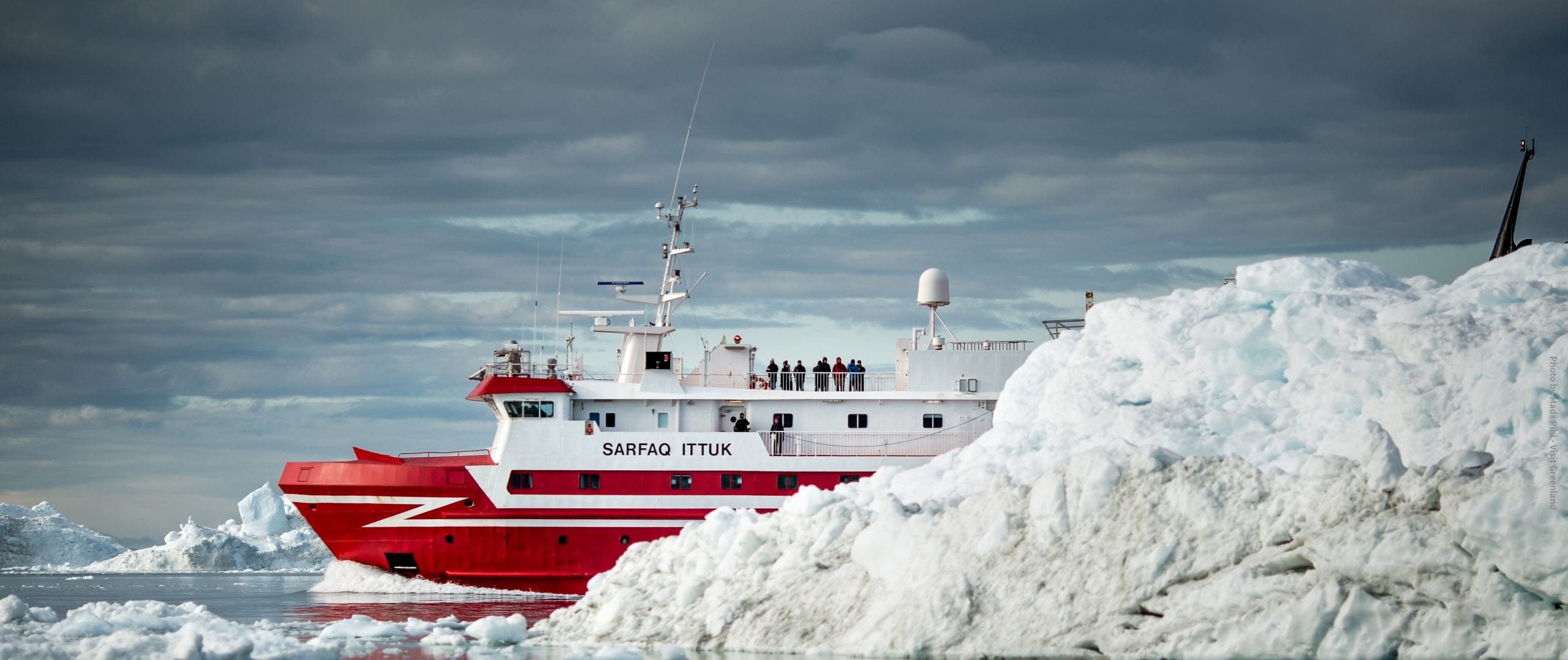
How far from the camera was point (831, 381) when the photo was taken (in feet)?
103

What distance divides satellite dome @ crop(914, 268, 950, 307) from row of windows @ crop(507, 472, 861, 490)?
4.59m

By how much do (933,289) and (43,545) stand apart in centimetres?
4161

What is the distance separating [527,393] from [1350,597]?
1848cm

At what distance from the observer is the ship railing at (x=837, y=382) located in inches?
1240

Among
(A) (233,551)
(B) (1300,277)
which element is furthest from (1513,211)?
(A) (233,551)

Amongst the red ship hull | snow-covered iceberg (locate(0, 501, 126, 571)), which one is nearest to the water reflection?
the red ship hull

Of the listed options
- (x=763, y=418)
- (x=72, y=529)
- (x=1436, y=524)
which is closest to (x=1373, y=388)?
(x=1436, y=524)

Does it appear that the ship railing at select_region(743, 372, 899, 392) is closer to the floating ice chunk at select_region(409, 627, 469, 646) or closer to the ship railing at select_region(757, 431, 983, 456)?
the ship railing at select_region(757, 431, 983, 456)

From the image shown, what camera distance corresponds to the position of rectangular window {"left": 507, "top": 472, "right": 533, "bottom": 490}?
30297 millimetres

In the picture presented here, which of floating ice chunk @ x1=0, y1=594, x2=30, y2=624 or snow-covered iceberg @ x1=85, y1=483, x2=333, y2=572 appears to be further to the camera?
snow-covered iceberg @ x1=85, y1=483, x2=333, y2=572

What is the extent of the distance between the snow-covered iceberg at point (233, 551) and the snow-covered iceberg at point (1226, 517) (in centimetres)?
3477

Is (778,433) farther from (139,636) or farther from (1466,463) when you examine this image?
(1466,463)

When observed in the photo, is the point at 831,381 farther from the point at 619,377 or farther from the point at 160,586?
the point at 160,586

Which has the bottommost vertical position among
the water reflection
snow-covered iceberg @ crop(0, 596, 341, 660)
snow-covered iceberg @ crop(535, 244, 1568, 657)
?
the water reflection
